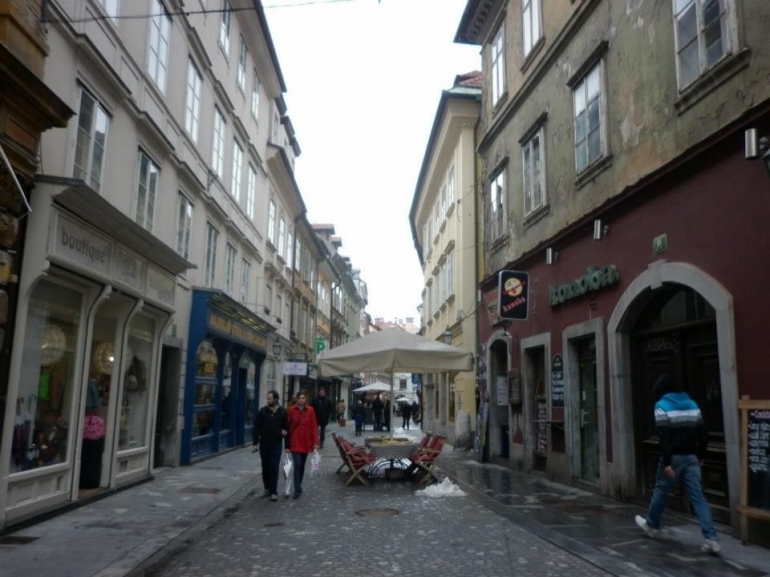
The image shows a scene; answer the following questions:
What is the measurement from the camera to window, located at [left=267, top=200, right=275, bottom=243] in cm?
2481

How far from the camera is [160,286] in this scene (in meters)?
12.6

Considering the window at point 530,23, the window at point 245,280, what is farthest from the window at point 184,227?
the window at point 530,23

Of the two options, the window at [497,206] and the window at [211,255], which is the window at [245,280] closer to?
the window at [211,255]

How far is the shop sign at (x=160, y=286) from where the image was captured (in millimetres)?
11961

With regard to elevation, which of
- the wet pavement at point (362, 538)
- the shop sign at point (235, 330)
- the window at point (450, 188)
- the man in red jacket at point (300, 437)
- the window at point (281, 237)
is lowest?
the wet pavement at point (362, 538)

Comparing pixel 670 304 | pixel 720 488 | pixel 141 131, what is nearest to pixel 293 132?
pixel 141 131

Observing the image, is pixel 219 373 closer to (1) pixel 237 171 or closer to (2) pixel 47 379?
(1) pixel 237 171

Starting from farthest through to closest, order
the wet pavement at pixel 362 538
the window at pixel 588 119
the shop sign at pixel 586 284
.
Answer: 1. the window at pixel 588 119
2. the shop sign at pixel 586 284
3. the wet pavement at pixel 362 538

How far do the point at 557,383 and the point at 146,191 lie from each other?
8400 millimetres

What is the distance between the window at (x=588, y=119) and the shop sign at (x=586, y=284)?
1938 millimetres

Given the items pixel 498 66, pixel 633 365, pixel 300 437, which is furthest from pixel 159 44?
pixel 633 365

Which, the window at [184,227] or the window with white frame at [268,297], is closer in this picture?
the window at [184,227]

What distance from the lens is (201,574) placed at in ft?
20.4

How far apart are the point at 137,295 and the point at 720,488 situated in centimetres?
887
